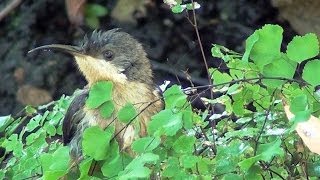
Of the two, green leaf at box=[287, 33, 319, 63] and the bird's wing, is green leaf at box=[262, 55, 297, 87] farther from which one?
the bird's wing

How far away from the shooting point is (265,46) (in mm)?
2447

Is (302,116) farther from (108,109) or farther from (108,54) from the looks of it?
(108,54)

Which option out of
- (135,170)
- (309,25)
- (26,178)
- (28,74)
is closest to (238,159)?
(135,170)

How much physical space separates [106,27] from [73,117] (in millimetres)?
2775

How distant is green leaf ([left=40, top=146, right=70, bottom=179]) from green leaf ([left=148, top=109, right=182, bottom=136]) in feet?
0.80

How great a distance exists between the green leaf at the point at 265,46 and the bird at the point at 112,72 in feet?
3.73

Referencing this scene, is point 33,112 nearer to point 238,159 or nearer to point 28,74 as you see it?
point 238,159

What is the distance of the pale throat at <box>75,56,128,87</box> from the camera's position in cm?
367

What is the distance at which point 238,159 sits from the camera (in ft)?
8.25

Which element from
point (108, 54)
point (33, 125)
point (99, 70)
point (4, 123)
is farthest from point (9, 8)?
point (33, 125)

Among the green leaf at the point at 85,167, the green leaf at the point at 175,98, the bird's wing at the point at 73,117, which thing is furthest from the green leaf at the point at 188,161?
the bird's wing at the point at 73,117

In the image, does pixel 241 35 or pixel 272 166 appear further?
pixel 241 35

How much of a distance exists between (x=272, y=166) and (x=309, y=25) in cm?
369

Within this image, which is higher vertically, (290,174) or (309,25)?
(290,174)
